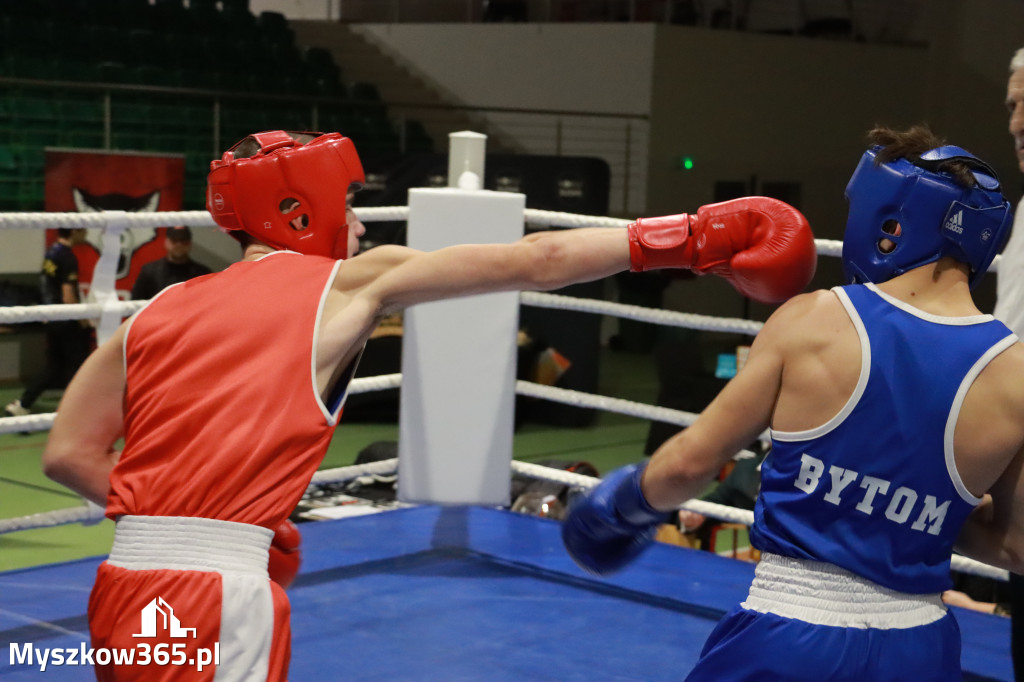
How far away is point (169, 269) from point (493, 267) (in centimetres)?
470

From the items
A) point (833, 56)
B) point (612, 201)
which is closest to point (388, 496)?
point (612, 201)

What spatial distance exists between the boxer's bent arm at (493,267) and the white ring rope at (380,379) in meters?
0.84

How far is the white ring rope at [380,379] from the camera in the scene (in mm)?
2502

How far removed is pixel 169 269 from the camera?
585 cm

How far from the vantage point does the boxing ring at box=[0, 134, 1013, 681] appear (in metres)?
2.32

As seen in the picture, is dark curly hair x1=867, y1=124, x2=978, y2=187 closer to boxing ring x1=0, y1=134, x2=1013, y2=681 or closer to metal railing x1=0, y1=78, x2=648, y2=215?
boxing ring x1=0, y1=134, x2=1013, y2=681

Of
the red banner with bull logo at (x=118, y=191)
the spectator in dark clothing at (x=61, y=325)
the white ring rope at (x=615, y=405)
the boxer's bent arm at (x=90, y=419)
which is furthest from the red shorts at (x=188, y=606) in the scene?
the red banner with bull logo at (x=118, y=191)

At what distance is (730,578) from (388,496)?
1.97m

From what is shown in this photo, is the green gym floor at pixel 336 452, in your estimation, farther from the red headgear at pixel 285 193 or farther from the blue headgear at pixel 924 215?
the blue headgear at pixel 924 215

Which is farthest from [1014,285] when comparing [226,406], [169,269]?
[169,269]

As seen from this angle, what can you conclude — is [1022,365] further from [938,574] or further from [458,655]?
[458,655]

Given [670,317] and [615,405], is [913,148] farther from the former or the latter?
[615,405]

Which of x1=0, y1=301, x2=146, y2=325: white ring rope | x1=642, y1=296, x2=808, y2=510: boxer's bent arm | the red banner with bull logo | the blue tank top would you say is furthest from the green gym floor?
the blue tank top

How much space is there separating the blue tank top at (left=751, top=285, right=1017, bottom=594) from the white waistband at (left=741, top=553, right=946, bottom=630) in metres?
0.02
